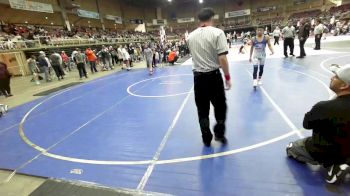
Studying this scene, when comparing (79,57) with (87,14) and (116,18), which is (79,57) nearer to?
(87,14)

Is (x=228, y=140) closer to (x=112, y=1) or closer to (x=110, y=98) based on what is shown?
(x=110, y=98)

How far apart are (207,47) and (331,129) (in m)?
1.79

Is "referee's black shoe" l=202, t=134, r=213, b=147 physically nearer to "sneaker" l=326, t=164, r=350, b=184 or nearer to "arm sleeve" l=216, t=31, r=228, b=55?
"arm sleeve" l=216, t=31, r=228, b=55

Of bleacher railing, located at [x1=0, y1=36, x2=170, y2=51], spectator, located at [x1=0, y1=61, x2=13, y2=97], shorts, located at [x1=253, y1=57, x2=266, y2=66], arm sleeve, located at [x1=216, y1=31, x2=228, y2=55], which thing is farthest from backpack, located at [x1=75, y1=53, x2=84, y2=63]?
arm sleeve, located at [x1=216, y1=31, x2=228, y2=55]

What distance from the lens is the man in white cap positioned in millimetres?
2166

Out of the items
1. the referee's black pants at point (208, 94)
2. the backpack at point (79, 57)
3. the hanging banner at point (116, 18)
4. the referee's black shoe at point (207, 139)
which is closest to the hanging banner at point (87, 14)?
the hanging banner at point (116, 18)

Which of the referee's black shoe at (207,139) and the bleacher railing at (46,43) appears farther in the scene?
the bleacher railing at (46,43)

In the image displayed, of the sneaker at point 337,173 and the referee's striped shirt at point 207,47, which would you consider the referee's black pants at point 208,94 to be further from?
the sneaker at point 337,173


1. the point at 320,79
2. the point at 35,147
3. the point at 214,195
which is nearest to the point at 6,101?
the point at 35,147

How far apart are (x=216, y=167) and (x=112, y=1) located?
44.2 metres

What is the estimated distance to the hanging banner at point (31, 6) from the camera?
71.4 ft

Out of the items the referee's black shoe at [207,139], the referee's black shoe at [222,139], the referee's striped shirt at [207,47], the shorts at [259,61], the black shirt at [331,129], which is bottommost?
the referee's black shoe at [222,139]

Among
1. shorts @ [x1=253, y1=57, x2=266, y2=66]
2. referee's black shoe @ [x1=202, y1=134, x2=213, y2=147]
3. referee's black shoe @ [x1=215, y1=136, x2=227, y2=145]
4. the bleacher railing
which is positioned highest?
the bleacher railing

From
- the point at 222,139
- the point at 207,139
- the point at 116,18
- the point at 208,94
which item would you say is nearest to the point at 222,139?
the point at 222,139
